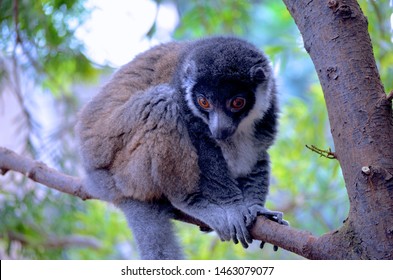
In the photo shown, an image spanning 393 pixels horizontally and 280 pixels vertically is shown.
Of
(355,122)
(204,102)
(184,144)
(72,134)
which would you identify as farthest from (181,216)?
(72,134)

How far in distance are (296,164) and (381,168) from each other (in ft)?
16.3

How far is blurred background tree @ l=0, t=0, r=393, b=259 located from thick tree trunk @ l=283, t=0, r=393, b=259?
224cm

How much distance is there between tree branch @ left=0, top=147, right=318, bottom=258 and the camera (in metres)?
2.58

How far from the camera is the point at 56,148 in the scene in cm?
614

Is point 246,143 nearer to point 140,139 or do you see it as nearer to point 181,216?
point 181,216

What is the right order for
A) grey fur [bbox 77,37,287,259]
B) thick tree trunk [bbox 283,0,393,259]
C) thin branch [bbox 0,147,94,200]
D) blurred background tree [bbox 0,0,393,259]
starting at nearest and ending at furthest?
1. thick tree trunk [bbox 283,0,393,259]
2. grey fur [bbox 77,37,287,259]
3. thin branch [bbox 0,147,94,200]
4. blurred background tree [bbox 0,0,393,259]

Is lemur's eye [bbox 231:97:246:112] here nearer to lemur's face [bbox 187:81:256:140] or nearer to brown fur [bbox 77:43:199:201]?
lemur's face [bbox 187:81:256:140]

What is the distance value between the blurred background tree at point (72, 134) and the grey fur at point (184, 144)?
137cm

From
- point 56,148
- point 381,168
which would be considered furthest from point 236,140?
point 56,148

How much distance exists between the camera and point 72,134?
6457 mm

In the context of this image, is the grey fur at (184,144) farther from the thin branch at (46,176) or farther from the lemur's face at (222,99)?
the thin branch at (46,176)

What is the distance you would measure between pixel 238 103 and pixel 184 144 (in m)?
0.45

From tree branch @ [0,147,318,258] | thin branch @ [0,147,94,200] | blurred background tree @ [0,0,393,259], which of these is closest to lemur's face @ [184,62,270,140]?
tree branch @ [0,147,318,258]
